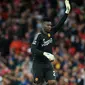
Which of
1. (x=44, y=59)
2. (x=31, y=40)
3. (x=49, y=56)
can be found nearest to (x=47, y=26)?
(x=44, y=59)

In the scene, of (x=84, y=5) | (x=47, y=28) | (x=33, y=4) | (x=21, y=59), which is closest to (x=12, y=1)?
(x=33, y=4)

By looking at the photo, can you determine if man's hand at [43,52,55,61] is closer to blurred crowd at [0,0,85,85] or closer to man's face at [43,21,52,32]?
man's face at [43,21,52,32]

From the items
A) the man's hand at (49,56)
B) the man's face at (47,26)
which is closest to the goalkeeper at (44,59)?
the man's face at (47,26)

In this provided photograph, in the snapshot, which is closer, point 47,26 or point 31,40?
point 47,26

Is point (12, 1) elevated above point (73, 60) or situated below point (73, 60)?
above

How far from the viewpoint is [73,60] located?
752 inches

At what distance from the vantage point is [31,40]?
2000cm

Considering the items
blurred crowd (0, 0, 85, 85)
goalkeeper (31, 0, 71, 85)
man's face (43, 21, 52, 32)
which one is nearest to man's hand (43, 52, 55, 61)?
goalkeeper (31, 0, 71, 85)

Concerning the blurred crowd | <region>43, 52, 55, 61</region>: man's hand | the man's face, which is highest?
the man's face

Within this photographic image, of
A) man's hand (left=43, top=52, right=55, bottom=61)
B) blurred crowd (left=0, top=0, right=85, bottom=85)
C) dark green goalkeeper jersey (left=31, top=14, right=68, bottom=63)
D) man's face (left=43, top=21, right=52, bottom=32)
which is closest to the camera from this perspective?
man's hand (left=43, top=52, right=55, bottom=61)

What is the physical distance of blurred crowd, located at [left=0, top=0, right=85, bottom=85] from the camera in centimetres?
1791

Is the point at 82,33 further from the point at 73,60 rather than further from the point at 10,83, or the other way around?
the point at 10,83

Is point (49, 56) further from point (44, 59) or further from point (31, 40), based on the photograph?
point (31, 40)

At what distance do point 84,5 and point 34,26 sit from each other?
Answer: 104 inches
